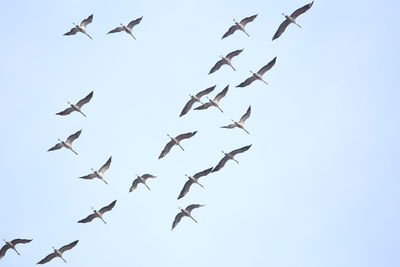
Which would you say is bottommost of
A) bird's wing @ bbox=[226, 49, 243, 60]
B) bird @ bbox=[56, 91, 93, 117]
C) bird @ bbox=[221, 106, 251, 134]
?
bird @ bbox=[56, 91, 93, 117]

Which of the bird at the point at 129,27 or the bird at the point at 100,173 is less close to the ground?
the bird at the point at 129,27

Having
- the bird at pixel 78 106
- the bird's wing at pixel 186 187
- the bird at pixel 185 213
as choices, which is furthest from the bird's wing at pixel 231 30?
the bird at pixel 185 213

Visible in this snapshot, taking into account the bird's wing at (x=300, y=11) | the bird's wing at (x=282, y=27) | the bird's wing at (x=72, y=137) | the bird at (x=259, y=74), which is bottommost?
the bird's wing at (x=72, y=137)

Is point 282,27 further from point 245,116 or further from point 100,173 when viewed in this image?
point 100,173

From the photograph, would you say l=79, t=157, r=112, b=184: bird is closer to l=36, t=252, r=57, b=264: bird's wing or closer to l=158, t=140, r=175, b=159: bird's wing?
l=158, t=140, r=175, b=159: bird's wing

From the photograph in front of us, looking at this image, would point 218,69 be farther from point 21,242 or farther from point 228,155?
point 21,242

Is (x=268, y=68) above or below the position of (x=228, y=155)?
above

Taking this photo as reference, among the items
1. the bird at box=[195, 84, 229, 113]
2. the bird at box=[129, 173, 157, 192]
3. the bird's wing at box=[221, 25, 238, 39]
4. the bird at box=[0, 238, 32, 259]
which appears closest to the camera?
the bird at box=[0, 238, 32, 259]

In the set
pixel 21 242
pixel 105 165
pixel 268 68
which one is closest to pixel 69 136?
pixel 105 165

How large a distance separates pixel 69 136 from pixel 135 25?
1353 cm

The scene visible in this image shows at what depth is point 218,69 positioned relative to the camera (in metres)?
114

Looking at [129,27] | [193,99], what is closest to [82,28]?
[129,27]

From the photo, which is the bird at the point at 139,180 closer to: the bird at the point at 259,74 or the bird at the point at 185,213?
the bird at the point at 185,213

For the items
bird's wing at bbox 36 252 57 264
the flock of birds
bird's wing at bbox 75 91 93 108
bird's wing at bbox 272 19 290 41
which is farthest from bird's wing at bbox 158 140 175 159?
bird's wing at bbox 272 19 290 41
